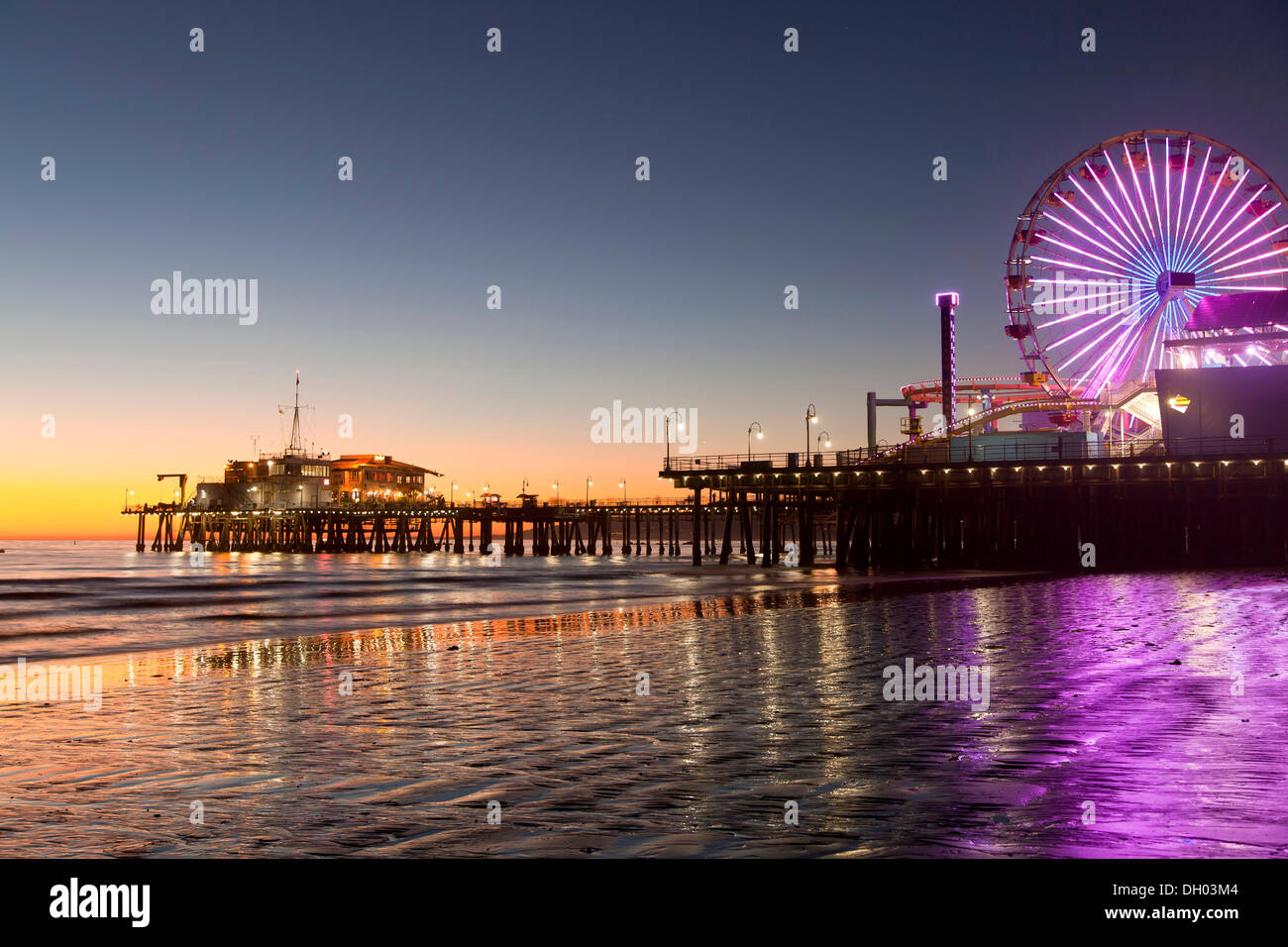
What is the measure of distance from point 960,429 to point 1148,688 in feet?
246

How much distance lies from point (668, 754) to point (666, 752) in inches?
3.8

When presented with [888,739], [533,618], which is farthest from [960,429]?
[888,739]

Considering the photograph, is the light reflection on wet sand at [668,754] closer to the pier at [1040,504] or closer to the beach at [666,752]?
the beach at [666,752]

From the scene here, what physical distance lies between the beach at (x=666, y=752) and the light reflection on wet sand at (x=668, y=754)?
37 millimetres

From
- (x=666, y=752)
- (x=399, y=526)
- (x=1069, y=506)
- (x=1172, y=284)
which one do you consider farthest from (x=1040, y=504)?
(x=399, y=526)

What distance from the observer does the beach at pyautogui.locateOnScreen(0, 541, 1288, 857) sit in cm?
606

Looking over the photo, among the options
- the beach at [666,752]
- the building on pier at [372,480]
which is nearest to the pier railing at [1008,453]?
the beach at [666,752]

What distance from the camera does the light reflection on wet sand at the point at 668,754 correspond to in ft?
19.9

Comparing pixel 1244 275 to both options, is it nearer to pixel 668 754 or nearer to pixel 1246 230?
pixel 1246 230

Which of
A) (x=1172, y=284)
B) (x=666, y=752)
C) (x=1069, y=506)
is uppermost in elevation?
(x=1172, y=284)

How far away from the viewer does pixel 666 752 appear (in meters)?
8.80
